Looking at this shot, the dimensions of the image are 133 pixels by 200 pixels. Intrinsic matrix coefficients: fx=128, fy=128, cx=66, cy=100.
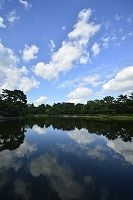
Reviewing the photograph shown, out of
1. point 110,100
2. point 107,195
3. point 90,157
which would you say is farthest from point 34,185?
point 110,100

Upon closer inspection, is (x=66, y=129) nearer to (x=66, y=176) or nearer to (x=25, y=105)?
(x=66, y=176)

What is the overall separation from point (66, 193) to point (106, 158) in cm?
493

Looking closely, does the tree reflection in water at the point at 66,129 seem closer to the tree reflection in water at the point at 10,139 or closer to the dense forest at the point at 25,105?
the tree reflection in water at the point at 10,139

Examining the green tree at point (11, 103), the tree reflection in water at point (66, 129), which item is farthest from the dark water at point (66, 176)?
the green tree at point (11, 103)

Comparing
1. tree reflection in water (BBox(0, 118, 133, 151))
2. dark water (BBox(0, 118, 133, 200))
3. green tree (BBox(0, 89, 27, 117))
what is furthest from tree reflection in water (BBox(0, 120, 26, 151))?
green tree (BBox(0, 89, 27, 117))

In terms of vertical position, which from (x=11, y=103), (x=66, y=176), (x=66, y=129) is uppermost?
(x=11, y=103)

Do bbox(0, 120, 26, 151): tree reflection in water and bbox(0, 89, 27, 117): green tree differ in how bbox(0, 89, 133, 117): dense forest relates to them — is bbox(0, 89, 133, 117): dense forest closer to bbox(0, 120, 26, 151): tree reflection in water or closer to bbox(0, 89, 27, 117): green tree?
bbox(0, 89, 27, 117): green tree

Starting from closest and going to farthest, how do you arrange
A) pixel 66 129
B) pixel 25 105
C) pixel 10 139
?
pixel 10 139, pixel 66 129, pixel 25 105

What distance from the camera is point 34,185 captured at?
5547 mm

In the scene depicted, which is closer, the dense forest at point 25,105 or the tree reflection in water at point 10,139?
the tree reflection in water at point 10,139

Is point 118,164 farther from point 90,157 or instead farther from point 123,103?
point 123,103

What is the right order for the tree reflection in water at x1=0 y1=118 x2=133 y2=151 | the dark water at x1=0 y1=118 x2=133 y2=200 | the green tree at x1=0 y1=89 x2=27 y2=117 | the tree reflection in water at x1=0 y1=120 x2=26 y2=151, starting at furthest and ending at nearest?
the green tree at x1=0 y1=89 x2=27 y2=117
the tree reflection in water at x1=0 y1=118 x2=133 y2=151
the tree reflection in water at x1=0 y1=120 x2=26 y2=151
the dark water at x1=0 y1=118 x2=133 y2=200

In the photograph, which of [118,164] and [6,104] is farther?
[6,104]

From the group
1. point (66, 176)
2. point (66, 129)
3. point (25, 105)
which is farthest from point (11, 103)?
point (66, 176)
